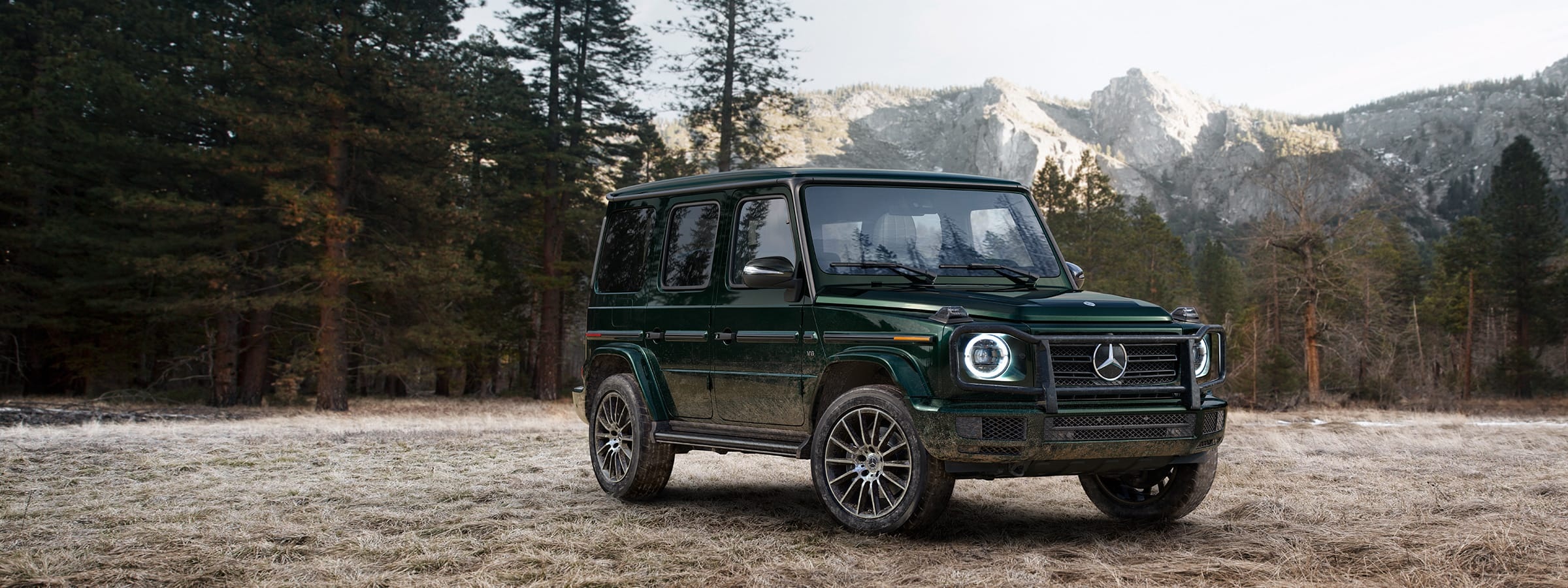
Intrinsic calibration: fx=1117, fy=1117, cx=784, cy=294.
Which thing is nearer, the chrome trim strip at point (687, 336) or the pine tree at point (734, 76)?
the chrome trim strip at point (687, 336)

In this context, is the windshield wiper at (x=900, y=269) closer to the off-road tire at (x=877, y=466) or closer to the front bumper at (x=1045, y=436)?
the off-road tire at (x=877, y=466)

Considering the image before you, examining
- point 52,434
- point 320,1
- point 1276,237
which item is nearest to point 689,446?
point 52,434

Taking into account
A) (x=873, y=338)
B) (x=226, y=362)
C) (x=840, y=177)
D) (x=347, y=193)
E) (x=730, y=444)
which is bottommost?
(x=226, y=362)

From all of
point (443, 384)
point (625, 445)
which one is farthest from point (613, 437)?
point (443, 384)

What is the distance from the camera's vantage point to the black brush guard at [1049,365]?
566 cm

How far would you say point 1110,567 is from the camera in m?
5.12

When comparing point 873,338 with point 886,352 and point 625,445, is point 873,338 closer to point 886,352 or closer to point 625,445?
point 886,352

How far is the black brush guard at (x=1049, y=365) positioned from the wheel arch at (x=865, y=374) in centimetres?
28

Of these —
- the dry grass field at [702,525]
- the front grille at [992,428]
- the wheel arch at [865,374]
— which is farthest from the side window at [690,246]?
the front grille at [992,428]

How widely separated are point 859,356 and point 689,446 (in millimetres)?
1983

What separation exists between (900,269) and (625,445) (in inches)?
108

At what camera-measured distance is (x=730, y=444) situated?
7.22 m

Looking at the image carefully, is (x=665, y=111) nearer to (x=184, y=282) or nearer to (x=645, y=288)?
(x=184, y=282)

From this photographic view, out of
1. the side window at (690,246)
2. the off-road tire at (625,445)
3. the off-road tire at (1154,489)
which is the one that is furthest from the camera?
the off-road tire at (625,445)
